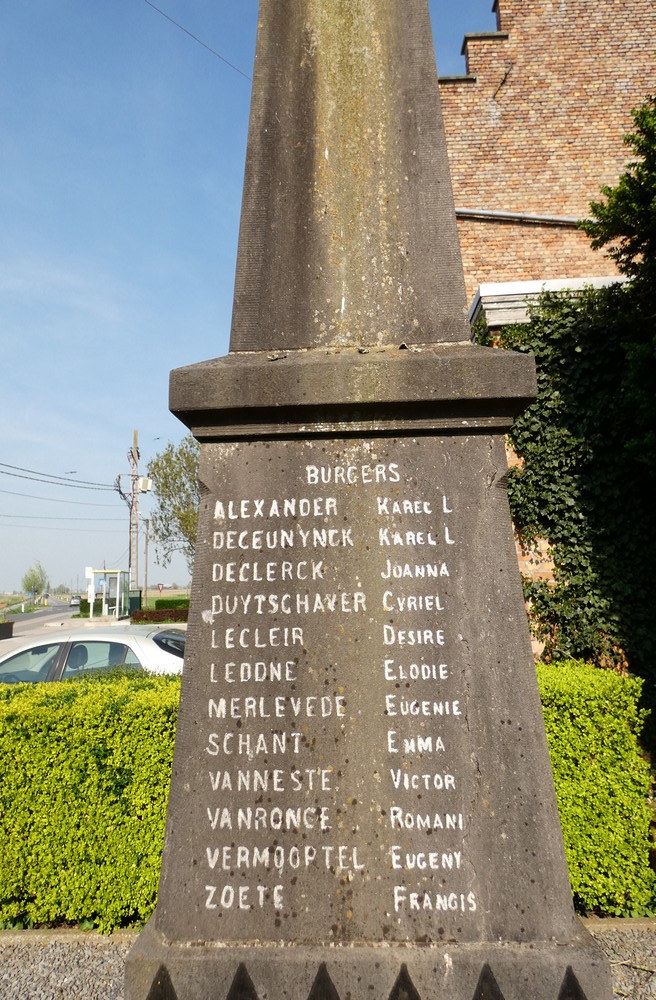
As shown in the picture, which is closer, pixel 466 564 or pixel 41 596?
pixel 466 564

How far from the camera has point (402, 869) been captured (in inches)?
74.1

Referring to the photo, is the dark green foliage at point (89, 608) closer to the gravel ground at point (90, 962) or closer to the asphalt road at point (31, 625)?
the asphalt road at point (31, 625)

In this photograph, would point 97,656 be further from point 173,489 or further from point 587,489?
point 173,489

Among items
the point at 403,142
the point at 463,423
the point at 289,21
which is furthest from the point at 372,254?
the point at 289,21

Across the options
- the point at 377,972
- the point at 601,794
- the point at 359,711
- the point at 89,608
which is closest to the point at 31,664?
the point at 601,794

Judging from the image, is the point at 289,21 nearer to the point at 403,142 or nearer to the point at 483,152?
the point at 403,142

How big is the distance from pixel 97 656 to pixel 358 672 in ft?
20.0

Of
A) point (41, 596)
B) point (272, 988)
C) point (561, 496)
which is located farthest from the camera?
point (41, 596)

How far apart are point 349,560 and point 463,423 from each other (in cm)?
65

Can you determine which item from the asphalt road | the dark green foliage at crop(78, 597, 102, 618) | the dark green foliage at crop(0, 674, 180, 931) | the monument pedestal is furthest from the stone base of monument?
the dark green foliage at crop(78, 597, 102, 618)

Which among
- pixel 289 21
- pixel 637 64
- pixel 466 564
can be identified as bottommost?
pixel 466 564

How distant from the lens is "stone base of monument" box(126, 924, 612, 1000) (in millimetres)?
1738

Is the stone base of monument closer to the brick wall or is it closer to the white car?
the white car

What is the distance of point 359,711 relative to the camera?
200cm
